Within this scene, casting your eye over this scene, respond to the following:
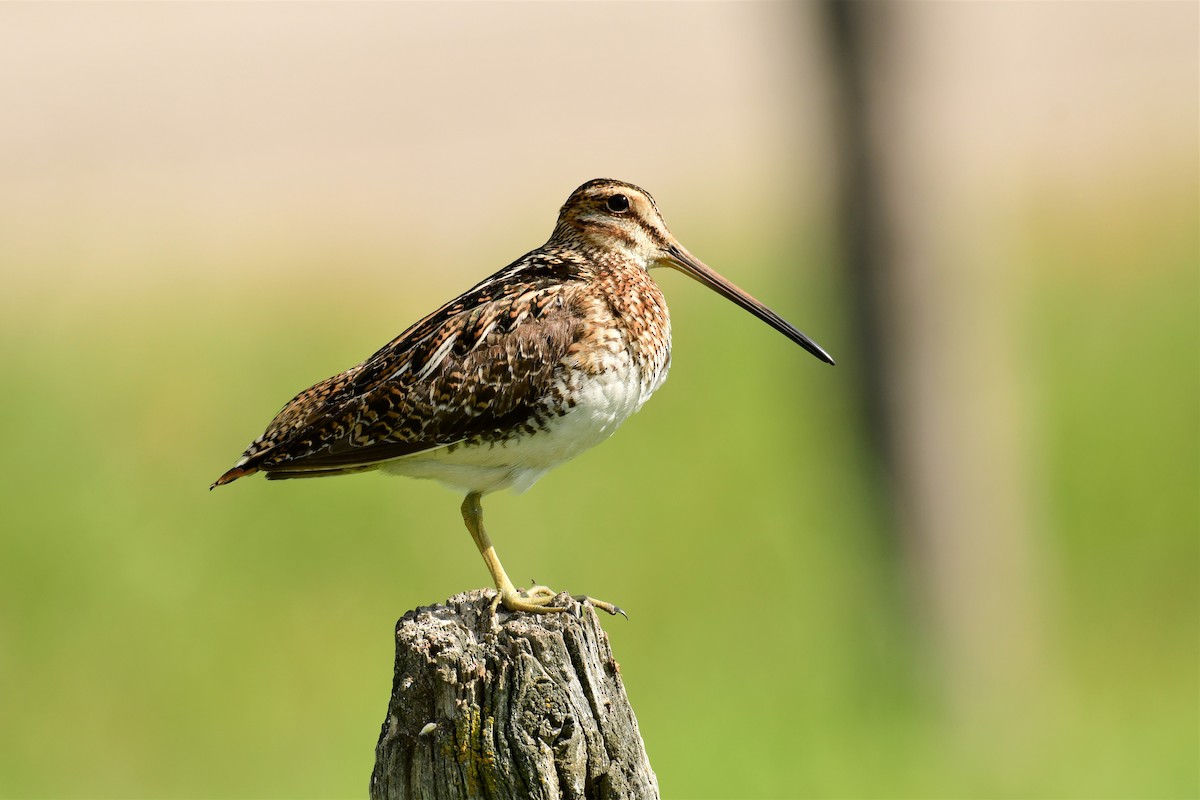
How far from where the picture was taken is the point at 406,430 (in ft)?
17.3

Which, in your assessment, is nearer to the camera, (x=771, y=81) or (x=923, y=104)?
(x=923, y=104)

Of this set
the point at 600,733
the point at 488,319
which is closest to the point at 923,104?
the point at 488,319

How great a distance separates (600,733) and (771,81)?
10.3 metres

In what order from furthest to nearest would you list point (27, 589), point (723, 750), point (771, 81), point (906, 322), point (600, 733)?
point (771, 81)
point (906, 322)
point (27, 589)
point (723, 750)
point (600, 733)

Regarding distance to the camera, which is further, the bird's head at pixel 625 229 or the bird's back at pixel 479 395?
the bird's head at pixel 625 229

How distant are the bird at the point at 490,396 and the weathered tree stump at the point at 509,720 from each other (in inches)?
26.4

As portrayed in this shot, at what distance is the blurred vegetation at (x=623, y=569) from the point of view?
9414 mm

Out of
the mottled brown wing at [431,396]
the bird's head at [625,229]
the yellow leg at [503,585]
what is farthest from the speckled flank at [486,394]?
the bird's head at [625,229]

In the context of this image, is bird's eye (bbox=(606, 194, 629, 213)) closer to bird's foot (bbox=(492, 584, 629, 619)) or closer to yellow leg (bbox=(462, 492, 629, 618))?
yellow leg (bbox=(462, 492, 629, 618))

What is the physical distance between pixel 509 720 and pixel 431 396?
4.45 feet

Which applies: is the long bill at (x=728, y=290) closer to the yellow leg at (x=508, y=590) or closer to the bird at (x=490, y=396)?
the bird at (x=490, y=396)

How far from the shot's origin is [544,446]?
17.5 feet

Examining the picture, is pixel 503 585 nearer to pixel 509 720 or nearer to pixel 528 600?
pixel 528 600

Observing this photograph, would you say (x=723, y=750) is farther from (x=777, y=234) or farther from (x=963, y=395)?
(x=777, y=234)
